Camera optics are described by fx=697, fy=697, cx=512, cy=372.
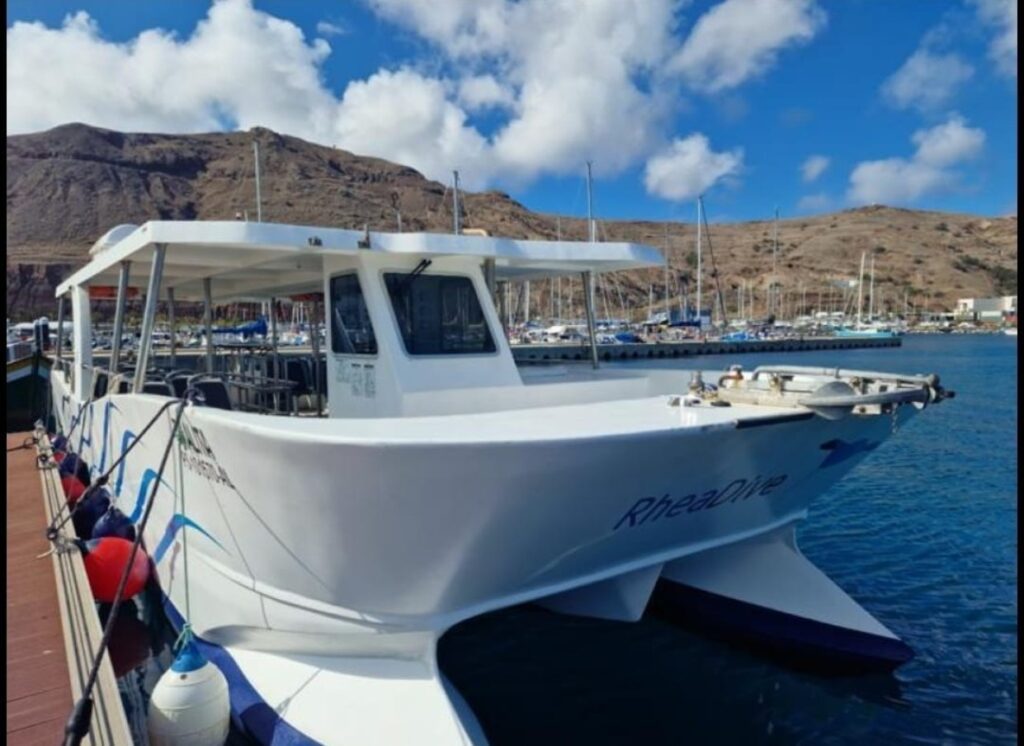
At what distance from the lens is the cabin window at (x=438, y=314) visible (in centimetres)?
571

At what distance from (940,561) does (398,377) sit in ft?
25.4

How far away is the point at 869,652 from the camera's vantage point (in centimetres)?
624

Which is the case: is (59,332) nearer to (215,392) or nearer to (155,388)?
(155,388)

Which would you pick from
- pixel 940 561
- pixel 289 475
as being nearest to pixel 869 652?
pixel 940 561

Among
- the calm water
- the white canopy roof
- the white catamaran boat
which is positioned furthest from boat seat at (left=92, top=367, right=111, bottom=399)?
the calm water

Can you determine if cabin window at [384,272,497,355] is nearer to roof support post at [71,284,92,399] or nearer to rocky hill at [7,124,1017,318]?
roof support post at [71,284,92,399]

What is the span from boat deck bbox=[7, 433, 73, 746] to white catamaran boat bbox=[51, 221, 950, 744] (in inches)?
37.6

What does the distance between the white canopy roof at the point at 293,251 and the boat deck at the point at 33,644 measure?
300cm

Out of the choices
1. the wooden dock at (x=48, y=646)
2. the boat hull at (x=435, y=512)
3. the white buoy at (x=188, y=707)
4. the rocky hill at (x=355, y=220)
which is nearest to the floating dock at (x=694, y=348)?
the rocky hill at (x=355, y=220)

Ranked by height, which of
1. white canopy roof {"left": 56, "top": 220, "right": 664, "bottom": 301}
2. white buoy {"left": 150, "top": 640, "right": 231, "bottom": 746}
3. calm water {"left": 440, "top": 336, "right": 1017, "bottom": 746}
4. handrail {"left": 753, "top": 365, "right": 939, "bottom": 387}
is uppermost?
white canopy roof {"left": 56, "top": 220, "right": 664, "bottom": 301}

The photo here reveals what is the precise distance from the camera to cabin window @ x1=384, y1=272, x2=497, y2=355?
18.7 ft

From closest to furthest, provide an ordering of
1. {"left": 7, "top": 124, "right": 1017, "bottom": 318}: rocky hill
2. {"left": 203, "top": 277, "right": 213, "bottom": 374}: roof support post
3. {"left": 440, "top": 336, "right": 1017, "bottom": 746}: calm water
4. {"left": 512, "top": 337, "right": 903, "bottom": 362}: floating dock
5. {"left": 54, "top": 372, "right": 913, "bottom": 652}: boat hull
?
{"left": 54, "top": 372, "right": 913, "bottom": 652}: boat hull → {"left": 440, "top": 336, "right": 1017, "bottom": 746}: calm water → {"left": 203, "top": 277, "right": 213, "bottom": 374}: roof support post → {"left": 512, "top": 337, "right": 903, "bottom": 362}: floating dock → {"left": 7, "top": 124, "right": 1017, "bottom": 318}: rocky hill

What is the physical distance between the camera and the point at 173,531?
6059 millimetres

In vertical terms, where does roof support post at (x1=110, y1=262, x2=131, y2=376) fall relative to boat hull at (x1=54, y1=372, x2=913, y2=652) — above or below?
above
